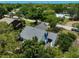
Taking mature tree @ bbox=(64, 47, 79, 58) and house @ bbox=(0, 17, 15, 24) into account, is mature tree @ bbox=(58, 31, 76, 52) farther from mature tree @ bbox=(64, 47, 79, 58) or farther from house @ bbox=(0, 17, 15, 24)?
house @ bbox=(0, 17, 15, 24)

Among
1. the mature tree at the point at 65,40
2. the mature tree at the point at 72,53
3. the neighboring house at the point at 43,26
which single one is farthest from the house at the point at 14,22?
the mature tree at the point at 72,53

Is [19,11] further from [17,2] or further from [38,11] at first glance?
[38,11]

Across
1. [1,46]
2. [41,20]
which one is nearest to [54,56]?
[41,20]

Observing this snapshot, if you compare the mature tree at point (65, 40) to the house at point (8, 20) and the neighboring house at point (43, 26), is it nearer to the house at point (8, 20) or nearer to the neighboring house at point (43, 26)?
the neighboring house at point (43, 26)

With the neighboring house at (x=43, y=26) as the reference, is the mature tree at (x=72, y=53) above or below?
below

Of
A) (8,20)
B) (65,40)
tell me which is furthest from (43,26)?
(8,20)

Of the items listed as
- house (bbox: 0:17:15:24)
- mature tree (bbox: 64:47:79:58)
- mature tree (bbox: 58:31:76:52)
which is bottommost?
mature tree (bbox: 64:47:79:58)

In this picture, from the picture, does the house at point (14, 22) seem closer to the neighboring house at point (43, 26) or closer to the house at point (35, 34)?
the house at point (35, 34)

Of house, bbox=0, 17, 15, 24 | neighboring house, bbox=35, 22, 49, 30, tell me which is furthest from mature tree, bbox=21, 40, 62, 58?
house, bbox=0, 17, 15, 24

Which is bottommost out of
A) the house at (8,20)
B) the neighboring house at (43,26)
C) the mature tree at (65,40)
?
the mature tree at (65,40)

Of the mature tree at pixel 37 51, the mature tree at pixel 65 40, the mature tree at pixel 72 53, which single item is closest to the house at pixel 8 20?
the mature tree at pixel 37 51
